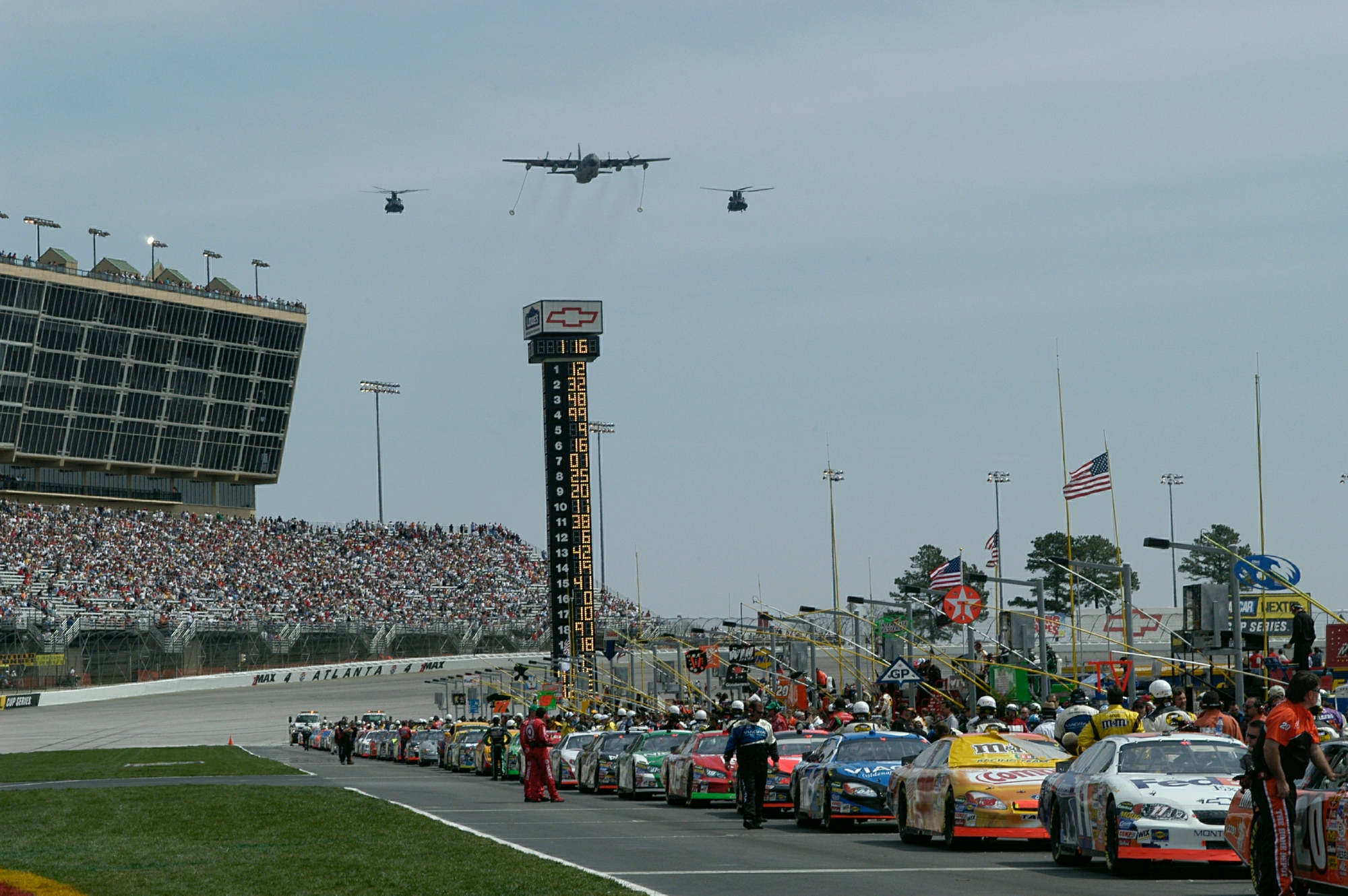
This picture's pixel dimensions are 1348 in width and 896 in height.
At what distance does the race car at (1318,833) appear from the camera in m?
11.7

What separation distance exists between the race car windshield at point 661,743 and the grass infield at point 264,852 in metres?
5.17

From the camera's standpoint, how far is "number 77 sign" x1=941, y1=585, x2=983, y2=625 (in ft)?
113

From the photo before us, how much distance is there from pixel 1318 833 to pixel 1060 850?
14.7ft

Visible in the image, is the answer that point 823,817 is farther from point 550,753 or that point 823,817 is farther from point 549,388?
point 549,388

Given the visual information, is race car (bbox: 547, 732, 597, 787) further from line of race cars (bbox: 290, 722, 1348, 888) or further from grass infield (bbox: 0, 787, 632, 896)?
grass infield (bbox: 0, 787, 632, 896)

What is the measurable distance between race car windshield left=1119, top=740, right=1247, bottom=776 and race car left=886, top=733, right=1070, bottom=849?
8.85 feet

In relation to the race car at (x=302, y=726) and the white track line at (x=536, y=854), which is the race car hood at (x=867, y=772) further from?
the race car at (x=302, y=726)

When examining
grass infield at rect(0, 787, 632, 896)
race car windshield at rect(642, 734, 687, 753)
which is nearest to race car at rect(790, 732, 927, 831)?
grass infield at rect(0, 787, 632, 896)

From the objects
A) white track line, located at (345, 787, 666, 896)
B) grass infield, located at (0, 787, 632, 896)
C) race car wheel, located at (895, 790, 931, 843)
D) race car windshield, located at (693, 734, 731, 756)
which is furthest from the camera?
race car windshield, located at (693, 734, 731, 756)

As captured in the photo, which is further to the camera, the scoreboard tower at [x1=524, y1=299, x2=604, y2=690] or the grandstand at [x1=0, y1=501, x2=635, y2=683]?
the grandstand at [x1=0, y1=501, x2=635, y2=683]

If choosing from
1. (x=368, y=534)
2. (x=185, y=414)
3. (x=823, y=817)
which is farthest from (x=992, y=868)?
(x=185, y=414)

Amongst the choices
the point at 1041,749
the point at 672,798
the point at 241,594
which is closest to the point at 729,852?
the point at 1041,749

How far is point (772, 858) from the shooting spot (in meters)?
17.3

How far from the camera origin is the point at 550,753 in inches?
1485
